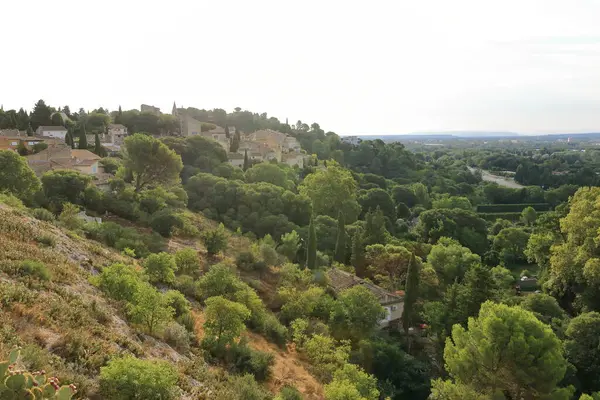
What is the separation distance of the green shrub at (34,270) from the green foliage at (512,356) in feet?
47.0

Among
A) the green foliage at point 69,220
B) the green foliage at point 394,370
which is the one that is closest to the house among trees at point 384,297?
the green foliage at point 394,370

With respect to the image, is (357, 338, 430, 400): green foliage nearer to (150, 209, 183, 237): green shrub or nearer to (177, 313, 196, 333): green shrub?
(177, 313, 196, 333): green shrub

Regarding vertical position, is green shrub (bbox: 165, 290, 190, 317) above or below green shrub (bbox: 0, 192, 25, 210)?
below

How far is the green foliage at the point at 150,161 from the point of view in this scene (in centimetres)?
3158

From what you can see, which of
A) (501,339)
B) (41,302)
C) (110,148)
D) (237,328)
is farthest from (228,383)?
(110,148)

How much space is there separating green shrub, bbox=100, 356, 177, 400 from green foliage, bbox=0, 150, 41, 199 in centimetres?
1865

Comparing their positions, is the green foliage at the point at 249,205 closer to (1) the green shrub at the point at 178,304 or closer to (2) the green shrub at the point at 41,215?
(2) the green shrub at the point at 41,215

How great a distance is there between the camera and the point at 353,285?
25.5 meters

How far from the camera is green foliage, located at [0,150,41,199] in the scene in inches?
950

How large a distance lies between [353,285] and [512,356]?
430 inches

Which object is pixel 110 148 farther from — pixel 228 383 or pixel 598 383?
pixel 598 383

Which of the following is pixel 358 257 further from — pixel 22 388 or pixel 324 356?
pixel 22 388

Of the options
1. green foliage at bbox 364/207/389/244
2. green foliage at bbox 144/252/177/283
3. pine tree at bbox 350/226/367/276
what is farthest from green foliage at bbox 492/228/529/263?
green foliage at bbox 144/252/177/283

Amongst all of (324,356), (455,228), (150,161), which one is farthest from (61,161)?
(455,228)
